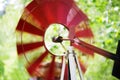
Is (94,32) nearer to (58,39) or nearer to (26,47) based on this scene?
(58,39)

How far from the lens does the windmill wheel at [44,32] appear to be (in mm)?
2045

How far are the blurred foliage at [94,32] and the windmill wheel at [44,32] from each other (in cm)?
6

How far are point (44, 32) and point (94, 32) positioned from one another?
18.4 inches

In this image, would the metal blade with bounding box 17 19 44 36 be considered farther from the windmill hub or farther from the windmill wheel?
the windmill hub

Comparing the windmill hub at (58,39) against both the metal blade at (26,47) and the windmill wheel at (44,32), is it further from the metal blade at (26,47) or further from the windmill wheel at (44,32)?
the metal blade at (26,47)

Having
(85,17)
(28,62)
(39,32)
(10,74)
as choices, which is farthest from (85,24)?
(10,74)

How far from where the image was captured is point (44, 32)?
2088mm

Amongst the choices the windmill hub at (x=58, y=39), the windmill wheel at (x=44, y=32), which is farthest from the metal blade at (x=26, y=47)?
the windmill hub at (x=58, y=39)

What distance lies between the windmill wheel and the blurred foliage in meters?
0.06

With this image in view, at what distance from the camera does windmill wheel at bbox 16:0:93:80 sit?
2045 millimetres

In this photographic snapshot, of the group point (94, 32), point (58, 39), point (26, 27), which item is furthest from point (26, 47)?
point (94, 32)

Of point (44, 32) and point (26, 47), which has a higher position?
point (44, 32)

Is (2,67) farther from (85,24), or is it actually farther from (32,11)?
(85,24)

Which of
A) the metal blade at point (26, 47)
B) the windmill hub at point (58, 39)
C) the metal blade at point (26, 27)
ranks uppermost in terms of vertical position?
the metal blade at point (26, 27)
